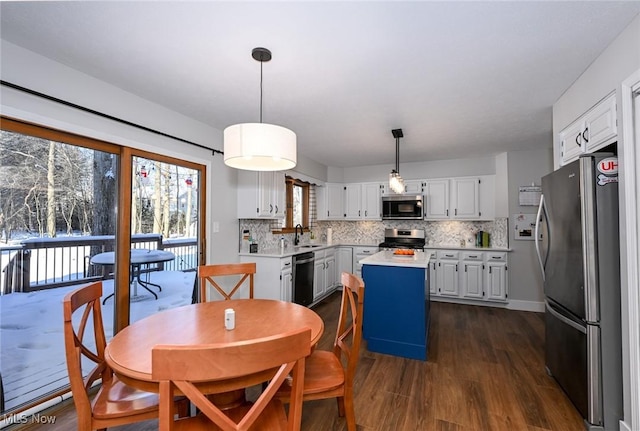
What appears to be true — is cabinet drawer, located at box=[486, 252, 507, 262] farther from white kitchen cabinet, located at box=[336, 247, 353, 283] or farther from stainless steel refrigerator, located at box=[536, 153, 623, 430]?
stainless steel refrigerator, located at box=[536, 153, 623, 430]

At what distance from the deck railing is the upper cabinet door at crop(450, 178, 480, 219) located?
459 centimetres

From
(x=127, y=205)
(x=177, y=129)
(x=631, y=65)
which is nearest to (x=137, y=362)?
(x=127, y=205)

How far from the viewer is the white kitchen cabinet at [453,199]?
189 inches

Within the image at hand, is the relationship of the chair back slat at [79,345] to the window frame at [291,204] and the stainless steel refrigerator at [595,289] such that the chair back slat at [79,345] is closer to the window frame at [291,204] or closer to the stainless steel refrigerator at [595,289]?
the stainless steel refrigerator at [595,289]

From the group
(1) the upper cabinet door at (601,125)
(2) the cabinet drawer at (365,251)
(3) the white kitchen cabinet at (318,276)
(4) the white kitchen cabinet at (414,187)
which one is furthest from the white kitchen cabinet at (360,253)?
(1) the upper cabinet door at (601,125)

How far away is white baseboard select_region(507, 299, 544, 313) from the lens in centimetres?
430

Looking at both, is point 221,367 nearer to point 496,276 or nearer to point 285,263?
point 285,263

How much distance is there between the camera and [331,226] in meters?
6.17

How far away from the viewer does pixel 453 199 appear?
494 centimetres

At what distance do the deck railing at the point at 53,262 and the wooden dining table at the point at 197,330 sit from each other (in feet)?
3.27

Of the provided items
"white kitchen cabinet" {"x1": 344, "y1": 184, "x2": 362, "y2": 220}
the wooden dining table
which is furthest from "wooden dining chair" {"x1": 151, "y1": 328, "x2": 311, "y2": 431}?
"white kitchen cabinet" {"x1": 344, "y1": 184, "x2": 362, "y2": 220}

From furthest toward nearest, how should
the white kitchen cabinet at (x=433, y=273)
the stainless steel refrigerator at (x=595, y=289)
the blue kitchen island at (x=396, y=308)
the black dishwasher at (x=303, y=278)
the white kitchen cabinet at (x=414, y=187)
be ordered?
the white kitchen cabinet at (x=414, y=187)
the white kitchen cabinet at (x=433, y=273)
the black dishwasher at (x=303, y=278)
the blue kitchen island at (x=396, y=308)
the stainless steel refrigerator at (x=595, y=289)

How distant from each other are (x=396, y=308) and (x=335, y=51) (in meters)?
2.41

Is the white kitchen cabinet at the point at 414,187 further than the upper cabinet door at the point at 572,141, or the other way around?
the white kitchen cabinet at the point at 414,187
